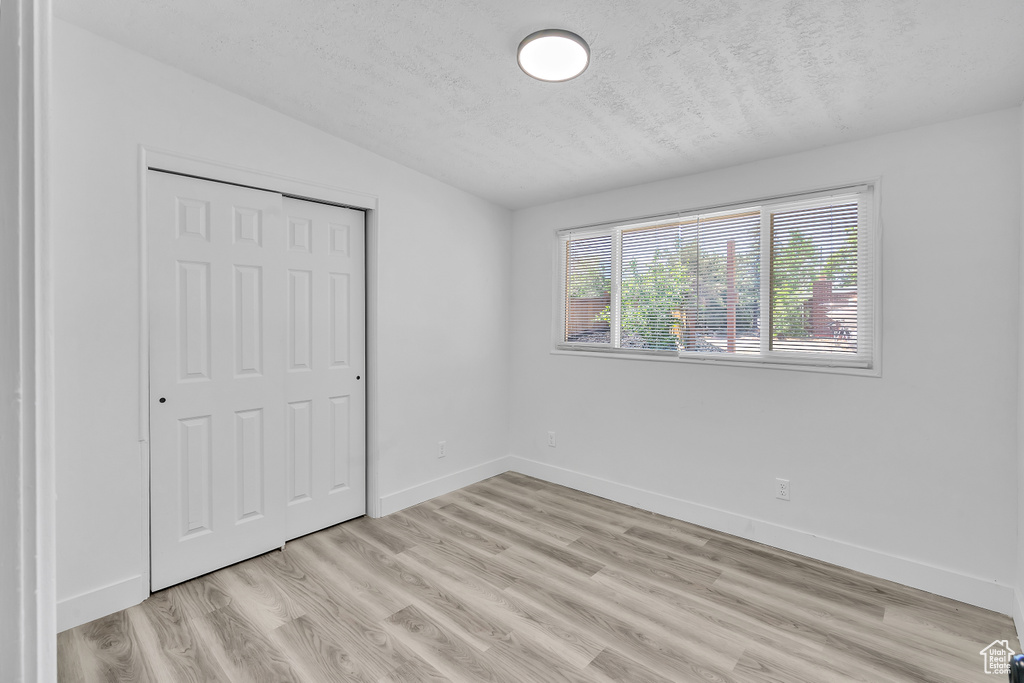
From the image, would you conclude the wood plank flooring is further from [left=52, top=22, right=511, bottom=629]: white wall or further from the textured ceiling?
the textured ceiling

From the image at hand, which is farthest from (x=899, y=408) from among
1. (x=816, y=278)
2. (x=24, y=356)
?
(x=24, y=356)

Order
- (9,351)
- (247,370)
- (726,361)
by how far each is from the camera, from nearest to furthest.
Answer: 1. (9,351)
2. (247,370)
3. (726,361)

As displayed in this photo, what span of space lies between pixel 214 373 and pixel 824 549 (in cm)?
356

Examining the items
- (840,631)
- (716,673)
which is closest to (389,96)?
(716,673)

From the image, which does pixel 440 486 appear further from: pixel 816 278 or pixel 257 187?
pixel 816 278

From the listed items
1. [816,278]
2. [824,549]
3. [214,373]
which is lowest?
[824,549]

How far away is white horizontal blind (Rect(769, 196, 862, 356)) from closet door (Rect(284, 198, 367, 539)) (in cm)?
270

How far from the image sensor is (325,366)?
322 centimetres

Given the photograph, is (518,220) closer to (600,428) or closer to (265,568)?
(600,428)

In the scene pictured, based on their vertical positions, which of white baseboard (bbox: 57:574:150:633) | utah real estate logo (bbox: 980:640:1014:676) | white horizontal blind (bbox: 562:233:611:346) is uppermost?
white horizontal blind (bbox: 562:233:611:346)

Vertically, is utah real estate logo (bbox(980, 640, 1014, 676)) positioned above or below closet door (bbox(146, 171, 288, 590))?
below

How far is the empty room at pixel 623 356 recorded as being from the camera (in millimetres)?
2064

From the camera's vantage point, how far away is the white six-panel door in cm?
254

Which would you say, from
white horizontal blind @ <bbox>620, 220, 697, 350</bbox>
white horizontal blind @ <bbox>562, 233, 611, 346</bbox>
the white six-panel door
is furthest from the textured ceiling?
white horizontal blind @ <bbox>562, 233, 611, 346</bbox>
